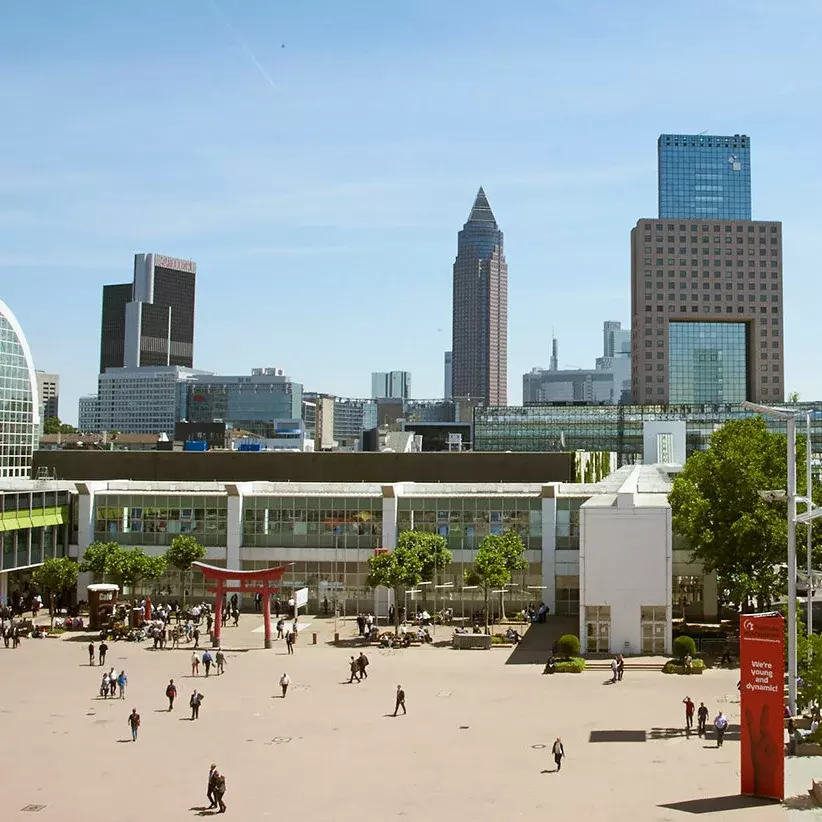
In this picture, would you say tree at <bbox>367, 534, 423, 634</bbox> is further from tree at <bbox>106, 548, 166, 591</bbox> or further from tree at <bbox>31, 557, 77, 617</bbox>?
tree at <bbox>31, 557, 77, 617</bbox>

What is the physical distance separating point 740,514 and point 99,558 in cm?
3672

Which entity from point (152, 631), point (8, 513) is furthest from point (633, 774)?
point (8, 513)

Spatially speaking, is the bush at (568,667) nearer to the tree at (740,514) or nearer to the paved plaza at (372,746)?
the paved plaza at (372,746)

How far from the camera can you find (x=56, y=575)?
219ft

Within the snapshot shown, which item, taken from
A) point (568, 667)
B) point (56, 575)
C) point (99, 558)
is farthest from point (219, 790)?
point (56, 575)

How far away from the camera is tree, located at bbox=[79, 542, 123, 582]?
66.8 meters

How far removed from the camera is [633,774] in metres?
34.0

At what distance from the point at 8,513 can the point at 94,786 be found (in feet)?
131

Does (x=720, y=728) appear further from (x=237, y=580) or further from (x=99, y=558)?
(x=99, y=558)

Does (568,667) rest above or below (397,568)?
below

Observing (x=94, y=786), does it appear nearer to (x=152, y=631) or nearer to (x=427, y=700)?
(x=427, y=700)

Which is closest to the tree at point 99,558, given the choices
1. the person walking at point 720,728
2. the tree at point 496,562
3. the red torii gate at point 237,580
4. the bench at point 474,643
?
the red torii gate at point 237,580

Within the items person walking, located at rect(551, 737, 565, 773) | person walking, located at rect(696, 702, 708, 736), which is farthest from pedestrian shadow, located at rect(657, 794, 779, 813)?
person walking, located at rect(696, 702, 708, 736)

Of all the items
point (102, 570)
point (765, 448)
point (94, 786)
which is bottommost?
point (94, 786)
